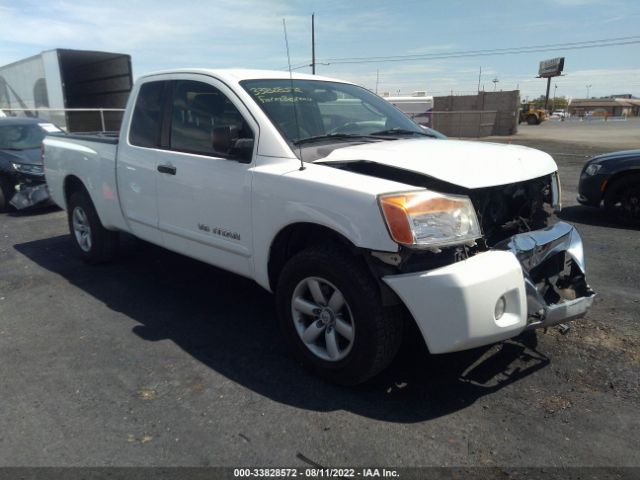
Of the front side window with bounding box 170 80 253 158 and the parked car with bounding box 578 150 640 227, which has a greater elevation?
the front side window with bounding box 170 80 253 158

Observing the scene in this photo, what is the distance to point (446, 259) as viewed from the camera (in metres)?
2.70

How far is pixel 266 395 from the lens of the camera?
9.99 feet

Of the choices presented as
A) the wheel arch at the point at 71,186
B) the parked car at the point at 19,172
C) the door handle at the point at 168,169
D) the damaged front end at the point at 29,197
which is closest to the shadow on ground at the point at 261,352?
the wheel arch at the point at 71,186

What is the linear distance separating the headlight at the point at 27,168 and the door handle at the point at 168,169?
5720mm

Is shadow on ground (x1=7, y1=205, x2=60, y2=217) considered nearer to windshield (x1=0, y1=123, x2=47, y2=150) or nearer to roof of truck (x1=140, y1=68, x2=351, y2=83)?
windshield (x1=0, y1=123, x2=47, y2=150)

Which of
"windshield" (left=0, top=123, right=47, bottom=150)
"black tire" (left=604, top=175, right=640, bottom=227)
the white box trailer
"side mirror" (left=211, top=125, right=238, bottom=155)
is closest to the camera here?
"side mirror" (left=211, top=125, right=238, bottom=155)

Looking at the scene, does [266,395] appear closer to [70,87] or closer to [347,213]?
[347,213]

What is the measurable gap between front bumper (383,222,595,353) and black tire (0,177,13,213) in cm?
821

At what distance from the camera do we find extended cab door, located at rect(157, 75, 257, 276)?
3434mm

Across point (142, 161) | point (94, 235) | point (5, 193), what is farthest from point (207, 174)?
point (5, 193)

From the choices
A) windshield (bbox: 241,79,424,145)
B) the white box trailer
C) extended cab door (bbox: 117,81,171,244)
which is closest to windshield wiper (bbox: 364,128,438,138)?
windshield (bbox: 241,79,424,145)

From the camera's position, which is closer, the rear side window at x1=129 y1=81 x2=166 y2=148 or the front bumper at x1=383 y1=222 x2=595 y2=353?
the front bumper at x1=383 y1=222 x2=595 y2=353

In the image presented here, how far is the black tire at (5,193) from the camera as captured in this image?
8.61 metres

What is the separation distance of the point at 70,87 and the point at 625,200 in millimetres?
16566
